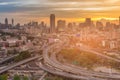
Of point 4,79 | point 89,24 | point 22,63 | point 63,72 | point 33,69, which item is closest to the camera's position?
point 4,79

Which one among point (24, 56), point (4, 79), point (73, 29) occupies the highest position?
point (4, 79)

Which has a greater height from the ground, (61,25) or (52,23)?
(52,23)

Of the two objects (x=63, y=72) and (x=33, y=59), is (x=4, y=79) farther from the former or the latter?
(x=33, y=59)

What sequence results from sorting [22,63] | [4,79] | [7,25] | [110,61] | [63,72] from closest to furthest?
[4,79], [63,72], [22,63], [110,61], [7,25]

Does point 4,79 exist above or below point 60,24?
above

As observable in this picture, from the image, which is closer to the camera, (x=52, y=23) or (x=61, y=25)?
(x=52, y=23)

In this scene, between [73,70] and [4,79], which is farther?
[73,70]

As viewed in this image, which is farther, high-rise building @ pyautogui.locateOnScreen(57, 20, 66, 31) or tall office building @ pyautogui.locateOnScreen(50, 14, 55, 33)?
high-rise building @ pyautogui.locateOnScreen(57, 20, 66, 31)

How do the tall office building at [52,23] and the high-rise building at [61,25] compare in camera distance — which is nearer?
the tall office building at [52,23]

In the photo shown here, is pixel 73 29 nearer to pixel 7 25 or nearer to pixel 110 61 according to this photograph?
pixel 7 25

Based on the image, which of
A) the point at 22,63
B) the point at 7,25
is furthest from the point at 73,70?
the point at 7,25
